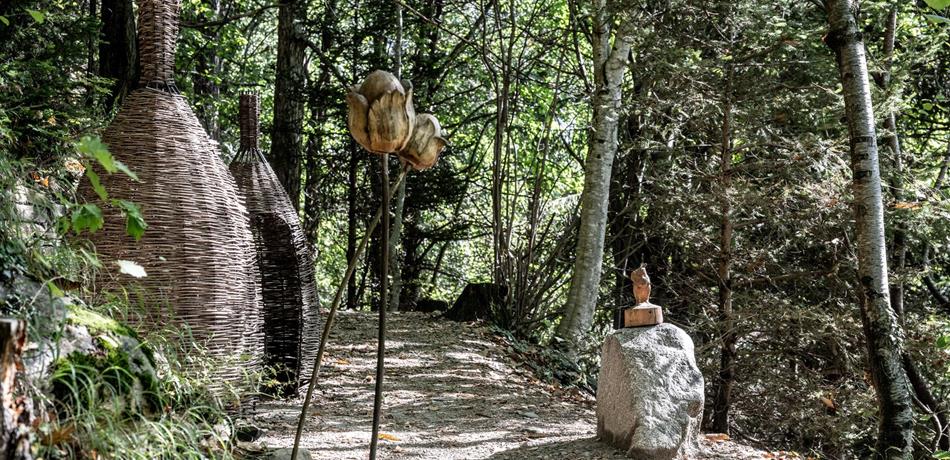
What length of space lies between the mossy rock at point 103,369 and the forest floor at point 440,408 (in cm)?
91

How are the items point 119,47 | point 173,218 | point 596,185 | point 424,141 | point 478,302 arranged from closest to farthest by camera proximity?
1. point 424,141
2. point 173,218
3. point 119,47
4. point 596,185
5. point 478,302

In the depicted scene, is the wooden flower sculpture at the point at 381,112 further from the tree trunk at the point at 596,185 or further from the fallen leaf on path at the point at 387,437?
the tree trunk at the point at 596,185

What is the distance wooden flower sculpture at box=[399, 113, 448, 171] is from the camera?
3211mm

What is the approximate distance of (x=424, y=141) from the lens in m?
3.21

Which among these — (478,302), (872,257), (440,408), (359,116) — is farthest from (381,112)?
(478,302)

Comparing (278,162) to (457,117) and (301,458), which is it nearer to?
(457,117)

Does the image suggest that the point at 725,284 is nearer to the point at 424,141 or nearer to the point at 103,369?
the point at 424,141

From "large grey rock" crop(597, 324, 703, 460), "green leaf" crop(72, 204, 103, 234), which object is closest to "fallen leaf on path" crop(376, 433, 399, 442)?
"large grey rock" crop(597, 324, 703, 460)

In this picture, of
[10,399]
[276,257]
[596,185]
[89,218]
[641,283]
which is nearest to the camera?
[10,399]

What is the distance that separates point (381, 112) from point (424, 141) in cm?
23

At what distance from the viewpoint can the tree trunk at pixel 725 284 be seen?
7395 mm

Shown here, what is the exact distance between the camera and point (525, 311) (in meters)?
9.98

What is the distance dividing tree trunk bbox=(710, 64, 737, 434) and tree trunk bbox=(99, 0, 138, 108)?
564 cm

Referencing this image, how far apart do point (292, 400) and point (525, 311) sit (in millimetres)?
4560
